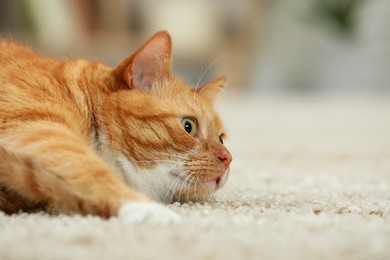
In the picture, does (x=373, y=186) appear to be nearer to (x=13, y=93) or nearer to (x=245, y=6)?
(x=13, y=93)

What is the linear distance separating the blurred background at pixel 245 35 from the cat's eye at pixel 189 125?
3542 millimetres

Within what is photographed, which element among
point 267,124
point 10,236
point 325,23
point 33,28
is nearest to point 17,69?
point 10,236

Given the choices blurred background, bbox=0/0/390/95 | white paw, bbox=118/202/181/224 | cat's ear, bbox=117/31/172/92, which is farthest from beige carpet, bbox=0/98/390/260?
blurred background, bbox=0/0/390/95

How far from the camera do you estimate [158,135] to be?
Result: 1219 millimetres

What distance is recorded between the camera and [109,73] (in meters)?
1.34

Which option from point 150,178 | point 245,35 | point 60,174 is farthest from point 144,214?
point 245,35

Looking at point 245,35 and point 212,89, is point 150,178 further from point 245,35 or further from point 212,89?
point 245,35

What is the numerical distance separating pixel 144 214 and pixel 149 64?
55 centimetres

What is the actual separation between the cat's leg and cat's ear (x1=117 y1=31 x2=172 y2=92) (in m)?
0.27

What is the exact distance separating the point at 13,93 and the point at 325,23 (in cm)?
463

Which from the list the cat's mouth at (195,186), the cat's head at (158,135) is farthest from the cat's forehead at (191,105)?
the cat's mouth at (195,186)

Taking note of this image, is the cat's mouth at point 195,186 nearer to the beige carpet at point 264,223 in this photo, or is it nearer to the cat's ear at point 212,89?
the beige carpet at point 264,223

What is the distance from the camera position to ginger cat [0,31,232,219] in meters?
0.98

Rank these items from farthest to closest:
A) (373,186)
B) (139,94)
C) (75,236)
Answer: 1. (373,186)
2. (139,94)
3. (75,236)
